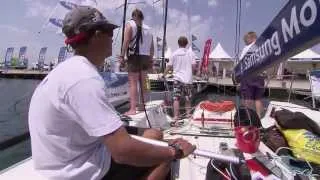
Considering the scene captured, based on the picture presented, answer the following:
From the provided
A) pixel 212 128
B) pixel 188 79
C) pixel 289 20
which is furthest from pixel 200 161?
pixel 188 79

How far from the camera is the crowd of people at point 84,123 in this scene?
1.45m

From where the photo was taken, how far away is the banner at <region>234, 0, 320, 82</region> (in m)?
1.42

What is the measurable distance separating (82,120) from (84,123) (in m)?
0.01

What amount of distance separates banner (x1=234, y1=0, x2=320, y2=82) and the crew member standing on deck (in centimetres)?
225

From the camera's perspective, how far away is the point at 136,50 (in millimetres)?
4512

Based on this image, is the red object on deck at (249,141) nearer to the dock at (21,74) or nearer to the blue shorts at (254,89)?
the blue shorts at (254,89)

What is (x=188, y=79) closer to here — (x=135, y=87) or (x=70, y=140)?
(x=135, y=87)

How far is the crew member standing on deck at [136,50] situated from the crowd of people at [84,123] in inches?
102

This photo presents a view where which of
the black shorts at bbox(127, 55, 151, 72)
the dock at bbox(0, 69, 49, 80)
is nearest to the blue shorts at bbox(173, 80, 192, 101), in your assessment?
the black shorts at bbox(127, 55, 151, 72)

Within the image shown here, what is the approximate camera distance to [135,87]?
452cm

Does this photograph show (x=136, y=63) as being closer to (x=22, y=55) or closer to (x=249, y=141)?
(x=249, y=141)

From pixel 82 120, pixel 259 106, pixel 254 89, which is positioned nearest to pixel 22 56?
pixel 254 89

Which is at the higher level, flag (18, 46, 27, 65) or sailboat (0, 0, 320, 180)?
flag (18, 46, 27, 65)

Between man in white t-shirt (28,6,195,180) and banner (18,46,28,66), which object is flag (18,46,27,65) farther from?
man in white t-shirt (28,6,195,180)
